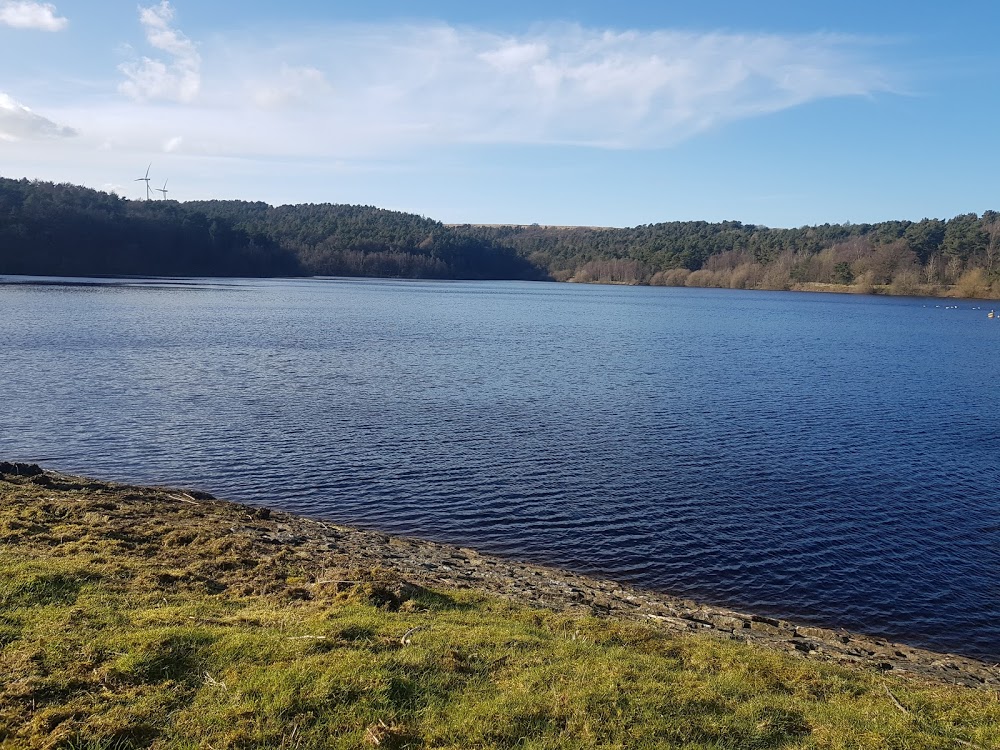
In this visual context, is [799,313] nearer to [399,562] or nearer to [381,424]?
[381,424]

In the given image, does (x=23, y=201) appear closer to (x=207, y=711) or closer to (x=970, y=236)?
(x=207, y=711)

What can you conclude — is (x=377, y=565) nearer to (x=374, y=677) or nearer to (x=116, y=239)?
(x=374, y=677)

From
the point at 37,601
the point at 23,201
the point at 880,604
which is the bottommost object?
the point at 880,604

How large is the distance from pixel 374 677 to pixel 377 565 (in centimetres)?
686

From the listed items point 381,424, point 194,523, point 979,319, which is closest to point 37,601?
point 194,523

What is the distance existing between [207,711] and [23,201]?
164563mm

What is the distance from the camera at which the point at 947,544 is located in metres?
18.8

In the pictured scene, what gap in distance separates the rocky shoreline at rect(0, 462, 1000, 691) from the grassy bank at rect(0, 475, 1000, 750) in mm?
901

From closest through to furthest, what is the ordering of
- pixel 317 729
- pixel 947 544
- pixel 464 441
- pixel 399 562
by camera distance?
1. pixel 317 729
2. pixel 399 562
3. pixel 947 544
4. pixel 464 441

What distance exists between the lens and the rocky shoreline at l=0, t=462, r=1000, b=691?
12.2 metres

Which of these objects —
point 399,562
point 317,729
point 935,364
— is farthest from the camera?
point 935,364

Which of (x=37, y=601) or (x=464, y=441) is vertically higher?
(x=37, y=601)

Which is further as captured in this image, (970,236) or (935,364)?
(970,236)

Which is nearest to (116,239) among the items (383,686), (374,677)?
(374,677)
